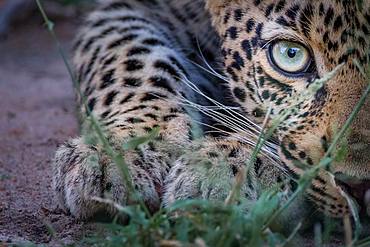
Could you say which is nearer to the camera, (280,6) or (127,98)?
(280,6)

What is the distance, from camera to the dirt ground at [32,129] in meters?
2.73

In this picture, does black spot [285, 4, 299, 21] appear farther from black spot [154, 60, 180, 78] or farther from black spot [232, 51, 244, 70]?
black spot [154, 60, 180, 78]

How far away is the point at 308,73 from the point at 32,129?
2.12m

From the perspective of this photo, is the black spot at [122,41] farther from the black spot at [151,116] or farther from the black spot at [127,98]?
the black spot at [151,116]

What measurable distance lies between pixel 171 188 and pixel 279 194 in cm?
53

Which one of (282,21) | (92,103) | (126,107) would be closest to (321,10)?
(282,21)

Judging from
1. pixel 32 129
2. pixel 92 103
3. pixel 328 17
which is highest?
pixel 328 17

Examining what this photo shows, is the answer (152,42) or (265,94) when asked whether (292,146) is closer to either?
(265,94)

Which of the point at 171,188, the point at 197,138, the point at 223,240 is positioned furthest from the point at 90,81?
the point at 223,240

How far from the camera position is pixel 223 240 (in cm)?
203

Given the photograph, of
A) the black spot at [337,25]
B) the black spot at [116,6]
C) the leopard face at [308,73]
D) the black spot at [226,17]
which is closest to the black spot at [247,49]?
the leopard face at [308,73]

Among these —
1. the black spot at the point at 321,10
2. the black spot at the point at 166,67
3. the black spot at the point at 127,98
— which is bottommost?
the black spot at the point at 127,98

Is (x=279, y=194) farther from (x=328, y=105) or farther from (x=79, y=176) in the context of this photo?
(x=79, y=176)

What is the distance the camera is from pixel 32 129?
459cm
